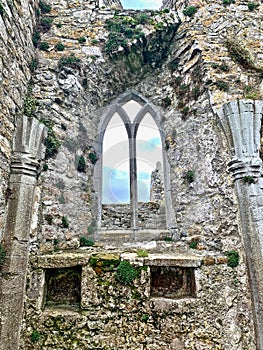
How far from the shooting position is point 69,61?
5422 millimetres

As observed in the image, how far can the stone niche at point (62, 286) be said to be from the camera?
4.01m

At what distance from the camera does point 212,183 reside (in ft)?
15.4

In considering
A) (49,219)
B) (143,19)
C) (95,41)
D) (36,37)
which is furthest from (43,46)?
(49,219)

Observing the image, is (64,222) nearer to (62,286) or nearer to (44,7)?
(62,286)

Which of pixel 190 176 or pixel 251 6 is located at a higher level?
pixel 251 6

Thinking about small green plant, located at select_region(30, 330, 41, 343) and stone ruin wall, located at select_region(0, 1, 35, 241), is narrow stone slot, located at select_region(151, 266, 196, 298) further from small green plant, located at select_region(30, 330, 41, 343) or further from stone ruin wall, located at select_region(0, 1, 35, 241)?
stone ruin wall, located at select_region(0, 1, 35, 241)

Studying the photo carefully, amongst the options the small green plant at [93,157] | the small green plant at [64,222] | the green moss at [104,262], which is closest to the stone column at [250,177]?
the green moss at [104,262]

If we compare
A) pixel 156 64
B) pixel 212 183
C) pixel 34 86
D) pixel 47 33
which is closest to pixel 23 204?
pixel 34 86

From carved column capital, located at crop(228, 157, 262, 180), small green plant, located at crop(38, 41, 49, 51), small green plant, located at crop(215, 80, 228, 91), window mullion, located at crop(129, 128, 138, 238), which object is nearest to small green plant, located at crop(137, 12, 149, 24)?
small green plant, located at crop(38, 41, 49, 51)

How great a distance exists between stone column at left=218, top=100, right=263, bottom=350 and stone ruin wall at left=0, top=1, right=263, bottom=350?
0.52ft

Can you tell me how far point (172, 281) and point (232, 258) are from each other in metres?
1.05

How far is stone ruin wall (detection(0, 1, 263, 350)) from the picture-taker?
12.1 ft

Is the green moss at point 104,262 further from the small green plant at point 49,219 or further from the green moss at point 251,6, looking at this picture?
the green moss at point 251,6

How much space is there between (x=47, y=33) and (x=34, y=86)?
65.9 inches
